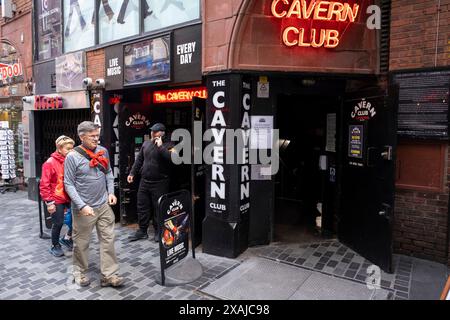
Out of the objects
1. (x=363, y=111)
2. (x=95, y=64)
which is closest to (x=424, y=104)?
(x=363, y=111)

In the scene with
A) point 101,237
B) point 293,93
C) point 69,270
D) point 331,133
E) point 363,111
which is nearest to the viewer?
point 101,237

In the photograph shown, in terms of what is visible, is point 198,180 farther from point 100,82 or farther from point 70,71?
point 70,71

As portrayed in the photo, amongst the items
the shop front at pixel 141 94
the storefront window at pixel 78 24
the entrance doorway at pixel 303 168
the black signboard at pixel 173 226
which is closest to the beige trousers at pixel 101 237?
the black signboard at pixel 173 226

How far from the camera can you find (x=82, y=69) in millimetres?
7840

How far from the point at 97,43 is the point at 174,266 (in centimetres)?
550

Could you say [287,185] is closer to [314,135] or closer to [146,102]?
[314,135]

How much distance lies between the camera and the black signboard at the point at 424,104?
4.66 m

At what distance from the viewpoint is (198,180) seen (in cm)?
528

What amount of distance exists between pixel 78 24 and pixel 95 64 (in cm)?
138

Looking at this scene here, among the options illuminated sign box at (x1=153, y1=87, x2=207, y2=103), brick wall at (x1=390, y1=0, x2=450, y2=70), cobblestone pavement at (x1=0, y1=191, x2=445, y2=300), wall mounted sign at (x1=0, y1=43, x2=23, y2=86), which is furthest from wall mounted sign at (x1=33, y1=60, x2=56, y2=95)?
brick wall at (x1=390, y1=0, x2=450, y2=70)

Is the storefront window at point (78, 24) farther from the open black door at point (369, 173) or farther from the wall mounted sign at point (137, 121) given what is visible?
the open black door at point (369, 173)

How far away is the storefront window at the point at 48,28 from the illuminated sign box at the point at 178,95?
3709mm
